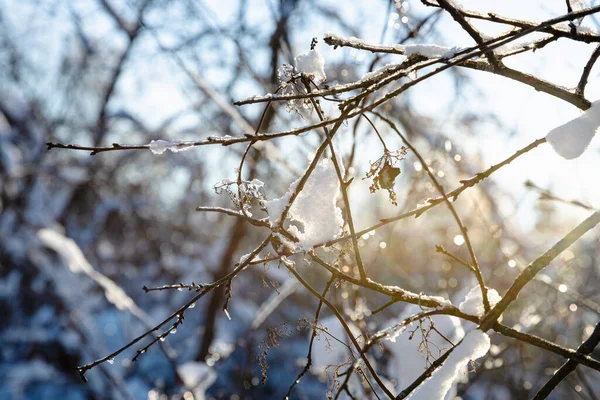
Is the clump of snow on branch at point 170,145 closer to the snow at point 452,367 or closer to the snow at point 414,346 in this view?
the snow at point 452,367

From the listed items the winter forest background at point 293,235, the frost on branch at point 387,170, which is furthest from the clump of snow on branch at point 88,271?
the frost on branch at point 387,170

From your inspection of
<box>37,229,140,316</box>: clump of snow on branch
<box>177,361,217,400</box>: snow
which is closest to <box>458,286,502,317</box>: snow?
<box>37,229,140,316</box>: clump of snow on branch

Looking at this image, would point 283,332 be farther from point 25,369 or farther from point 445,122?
point 25,369

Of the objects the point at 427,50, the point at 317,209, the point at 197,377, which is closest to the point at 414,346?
the point at 317,209

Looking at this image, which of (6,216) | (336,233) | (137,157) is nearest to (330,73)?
(336,233)

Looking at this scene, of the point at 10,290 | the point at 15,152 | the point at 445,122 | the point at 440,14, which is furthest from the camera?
the point at 10,290
